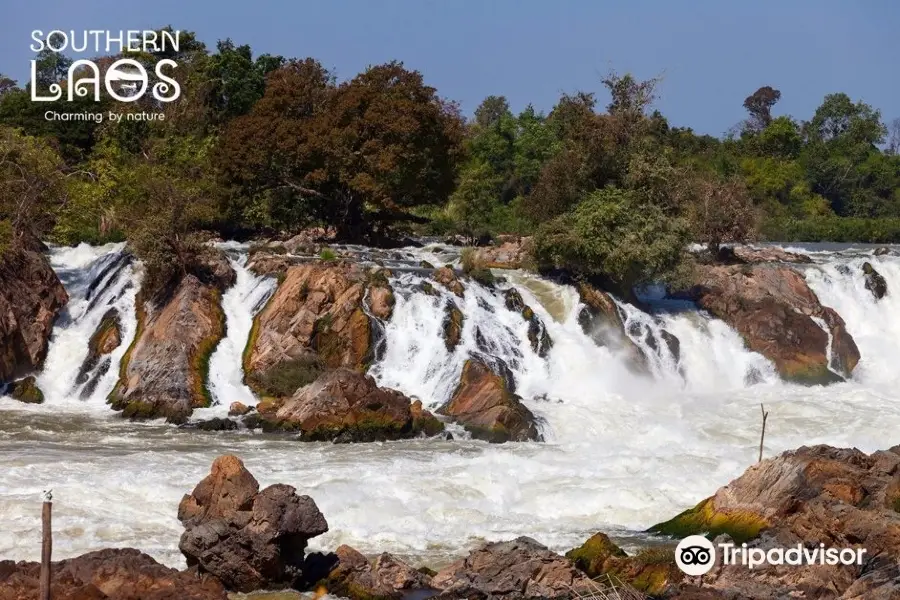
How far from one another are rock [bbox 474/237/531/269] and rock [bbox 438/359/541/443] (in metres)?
8.65

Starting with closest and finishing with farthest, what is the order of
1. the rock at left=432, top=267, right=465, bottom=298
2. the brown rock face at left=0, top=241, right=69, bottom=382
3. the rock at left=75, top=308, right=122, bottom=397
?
the brown rock face at left=0, top=241, right=69, bottom=382, the rock at left=75, top=308, right=122, bottom=397, the rock at left=432, top=267, right=465, bottom=298

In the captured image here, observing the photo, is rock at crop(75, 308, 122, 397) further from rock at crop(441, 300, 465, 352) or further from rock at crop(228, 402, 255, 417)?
rock at crop(441, 300, 465, 352)

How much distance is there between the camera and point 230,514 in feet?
51.3

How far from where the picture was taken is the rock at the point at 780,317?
33.9 metres

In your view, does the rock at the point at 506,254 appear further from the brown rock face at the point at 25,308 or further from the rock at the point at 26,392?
the rock at the point at 26,392

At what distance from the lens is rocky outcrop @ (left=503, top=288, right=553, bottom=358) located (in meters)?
31.5

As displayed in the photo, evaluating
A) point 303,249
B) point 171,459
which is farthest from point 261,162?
point 171,459

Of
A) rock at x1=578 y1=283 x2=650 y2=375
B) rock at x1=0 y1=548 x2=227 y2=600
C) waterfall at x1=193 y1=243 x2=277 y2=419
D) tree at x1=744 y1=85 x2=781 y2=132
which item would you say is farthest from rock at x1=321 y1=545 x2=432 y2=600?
tree at x1=744 y1=85 x2=781 y2=132

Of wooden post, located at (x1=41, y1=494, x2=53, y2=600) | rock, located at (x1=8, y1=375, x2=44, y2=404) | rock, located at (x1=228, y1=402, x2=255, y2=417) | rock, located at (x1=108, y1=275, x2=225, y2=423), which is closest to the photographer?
wooden post, located at (x1=41, y1=494, x2=53, y2=600)

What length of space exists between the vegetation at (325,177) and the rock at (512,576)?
1800 cm

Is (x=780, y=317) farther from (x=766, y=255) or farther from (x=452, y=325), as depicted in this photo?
(x=452, y=325)

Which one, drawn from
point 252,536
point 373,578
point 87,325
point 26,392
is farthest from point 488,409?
point 252,536

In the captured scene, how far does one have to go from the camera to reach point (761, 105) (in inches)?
3858

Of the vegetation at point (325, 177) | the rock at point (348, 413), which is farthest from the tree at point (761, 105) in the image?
the rock at point (348, 413)
